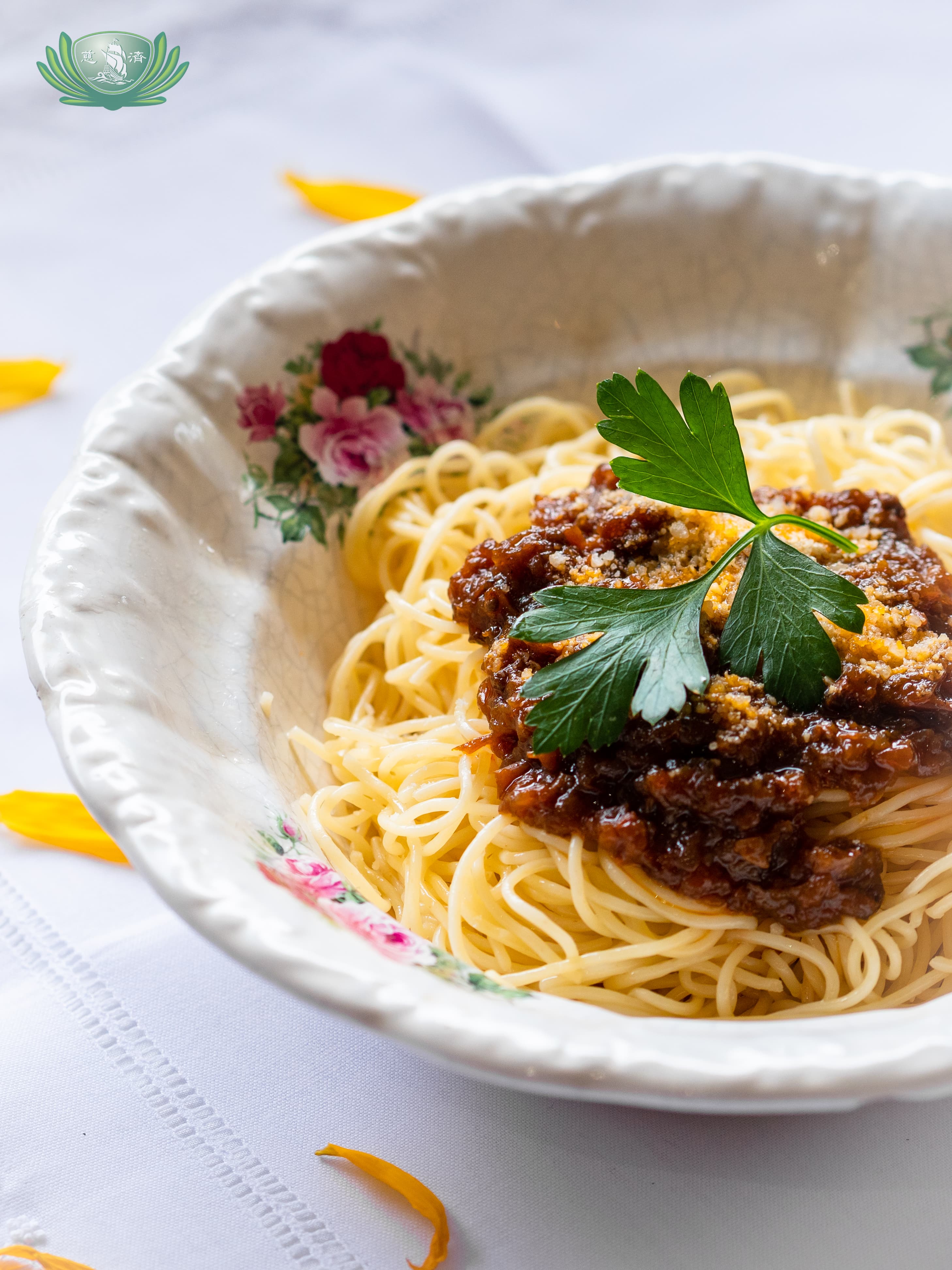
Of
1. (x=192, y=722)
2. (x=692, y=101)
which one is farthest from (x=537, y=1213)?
(x=692, y=101)

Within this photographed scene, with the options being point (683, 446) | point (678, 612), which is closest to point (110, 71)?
point (683, 446)

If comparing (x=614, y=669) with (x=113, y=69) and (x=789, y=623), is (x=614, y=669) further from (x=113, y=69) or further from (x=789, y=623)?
(x=113, y=69)

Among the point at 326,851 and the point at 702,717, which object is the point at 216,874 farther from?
the point at 702,717

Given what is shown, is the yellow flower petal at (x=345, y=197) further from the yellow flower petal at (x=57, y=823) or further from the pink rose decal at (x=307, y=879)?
the pink rose decal at (x=307, y=879)

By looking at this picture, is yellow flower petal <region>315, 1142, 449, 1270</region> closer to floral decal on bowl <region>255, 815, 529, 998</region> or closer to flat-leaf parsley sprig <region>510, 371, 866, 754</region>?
floral decal on bowl <region>255, 815, 529, 998</region>

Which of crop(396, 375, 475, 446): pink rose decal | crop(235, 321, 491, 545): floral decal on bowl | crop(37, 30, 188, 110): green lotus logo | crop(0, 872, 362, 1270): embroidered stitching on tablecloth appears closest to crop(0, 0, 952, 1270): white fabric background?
crop(0, 872, 362, 1270): embroidered stitching on tablecloth
